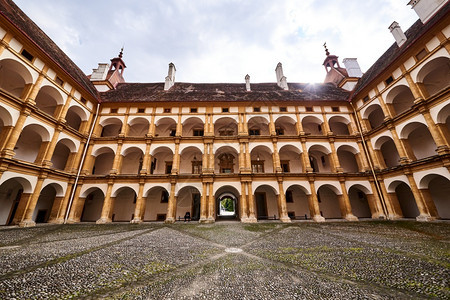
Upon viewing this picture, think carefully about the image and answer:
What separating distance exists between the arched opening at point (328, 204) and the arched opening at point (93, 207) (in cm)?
2367

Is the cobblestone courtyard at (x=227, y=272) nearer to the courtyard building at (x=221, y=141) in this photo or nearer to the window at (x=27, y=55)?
the courtyard building at (x=221, y=141)

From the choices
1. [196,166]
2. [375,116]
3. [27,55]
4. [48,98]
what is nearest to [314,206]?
[196,166]

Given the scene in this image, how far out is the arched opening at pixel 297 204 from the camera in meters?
18.4

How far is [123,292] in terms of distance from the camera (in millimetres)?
3189

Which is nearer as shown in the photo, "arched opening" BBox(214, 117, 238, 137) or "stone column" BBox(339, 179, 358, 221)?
"stone column" BBox(339, 179, 358, 221)

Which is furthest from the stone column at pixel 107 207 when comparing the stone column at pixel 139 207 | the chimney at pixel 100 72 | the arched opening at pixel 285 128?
the arched opening at pixel 285 128

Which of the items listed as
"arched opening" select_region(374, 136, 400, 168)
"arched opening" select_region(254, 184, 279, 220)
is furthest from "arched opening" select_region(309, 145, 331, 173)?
"arched opening" select_region(254, 184, 279, 220)

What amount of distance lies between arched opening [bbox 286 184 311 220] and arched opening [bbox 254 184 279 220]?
4.81ft

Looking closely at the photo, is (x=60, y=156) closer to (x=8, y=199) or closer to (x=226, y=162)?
(x=8, y=199)

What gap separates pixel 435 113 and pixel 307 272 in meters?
16.3

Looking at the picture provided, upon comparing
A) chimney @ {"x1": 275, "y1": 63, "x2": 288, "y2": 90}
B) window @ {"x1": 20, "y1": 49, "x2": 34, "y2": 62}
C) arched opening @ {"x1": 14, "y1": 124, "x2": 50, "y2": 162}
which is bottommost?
arched opening @ {"x1": 14, "y1": 124, "x2": 50, "y2": 162}

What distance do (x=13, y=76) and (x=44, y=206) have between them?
11.6 metres

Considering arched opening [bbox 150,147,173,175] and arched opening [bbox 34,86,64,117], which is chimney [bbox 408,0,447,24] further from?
arched opening [bbox 34,86,64,117]

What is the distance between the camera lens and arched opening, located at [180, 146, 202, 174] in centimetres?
1927
